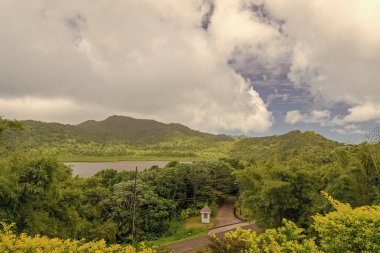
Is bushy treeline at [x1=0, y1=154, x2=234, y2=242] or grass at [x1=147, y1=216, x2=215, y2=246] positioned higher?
bushy treeline at [x1=0, y1=154, x2=234, y2=242]

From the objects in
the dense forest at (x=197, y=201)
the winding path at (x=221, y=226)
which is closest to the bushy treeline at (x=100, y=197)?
the dense forest at (x=197, y=201)

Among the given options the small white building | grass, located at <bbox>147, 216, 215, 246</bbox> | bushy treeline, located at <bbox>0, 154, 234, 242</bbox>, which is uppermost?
bushy treeline, located at <bbox>0, 154, 234, 242</bbox>

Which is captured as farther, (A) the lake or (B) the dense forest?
(A) the lake

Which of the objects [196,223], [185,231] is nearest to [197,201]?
[196,223]

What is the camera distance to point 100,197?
1196 inches

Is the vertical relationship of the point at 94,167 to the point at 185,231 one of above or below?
above

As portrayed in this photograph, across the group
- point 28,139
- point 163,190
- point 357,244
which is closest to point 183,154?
point 28,139

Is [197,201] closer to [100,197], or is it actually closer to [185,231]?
[185,231]

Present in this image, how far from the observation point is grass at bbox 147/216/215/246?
28969 mm

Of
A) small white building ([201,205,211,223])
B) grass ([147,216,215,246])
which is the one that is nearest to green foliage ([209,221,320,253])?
grass ([147,216,215,246])

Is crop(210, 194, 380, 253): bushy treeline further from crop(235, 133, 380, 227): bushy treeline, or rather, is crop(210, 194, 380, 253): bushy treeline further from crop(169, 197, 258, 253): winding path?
crop(169, 197, 258, 253): winding path

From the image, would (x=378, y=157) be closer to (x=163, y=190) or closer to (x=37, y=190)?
(x=37, y=190)

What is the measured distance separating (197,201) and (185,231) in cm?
834

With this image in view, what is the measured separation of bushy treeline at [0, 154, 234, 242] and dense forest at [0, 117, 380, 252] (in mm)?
53
